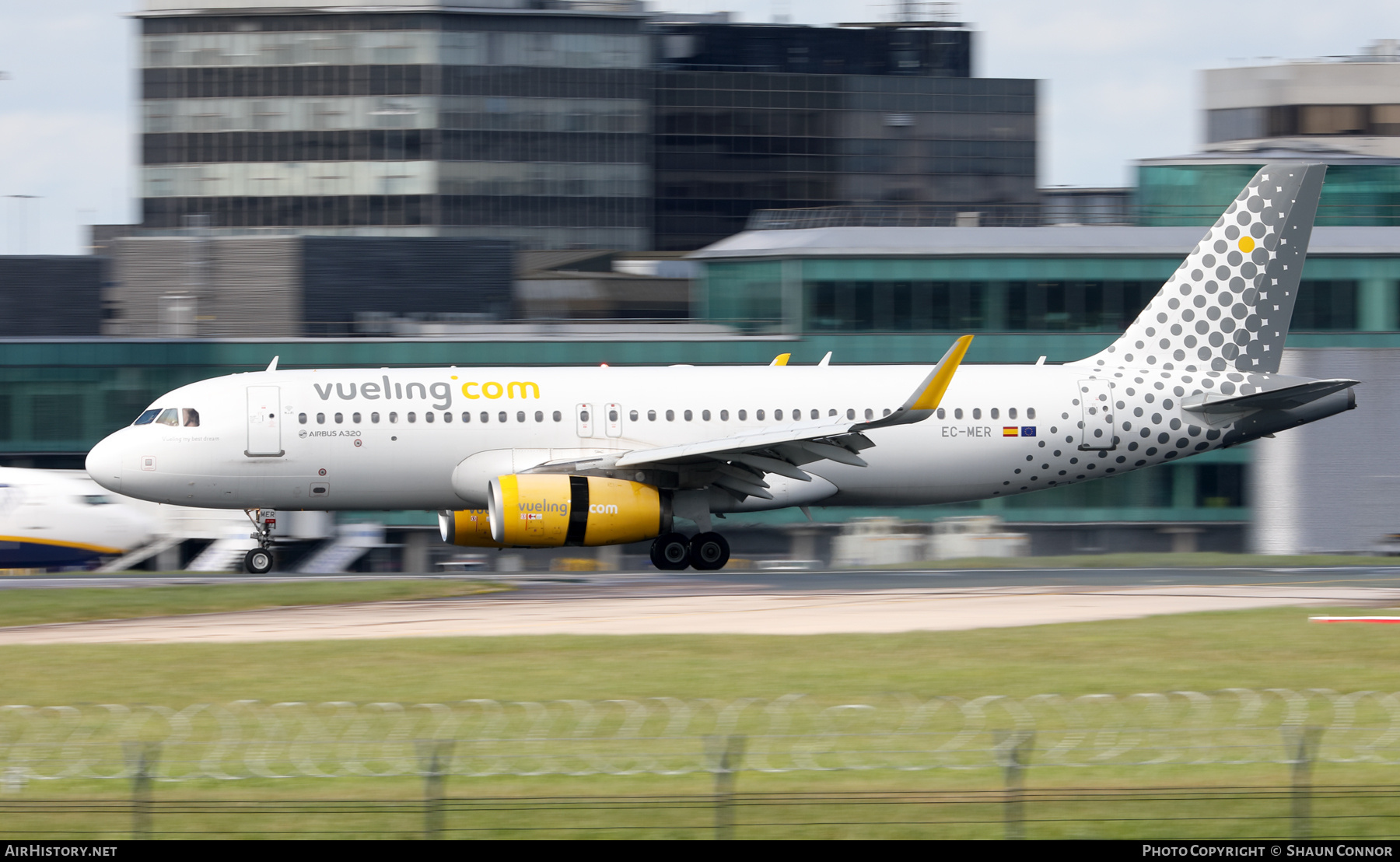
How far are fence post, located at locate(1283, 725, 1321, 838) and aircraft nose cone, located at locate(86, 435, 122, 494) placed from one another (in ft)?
82.4

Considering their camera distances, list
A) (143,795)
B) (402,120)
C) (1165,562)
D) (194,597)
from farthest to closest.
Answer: (402,120)
(1165,562)
(194,597)
(143,795)

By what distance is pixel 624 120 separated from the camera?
112m

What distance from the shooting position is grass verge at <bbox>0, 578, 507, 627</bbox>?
78.6 feet

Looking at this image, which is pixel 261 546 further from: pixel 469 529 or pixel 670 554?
pixel 670 554

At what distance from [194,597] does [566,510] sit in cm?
681

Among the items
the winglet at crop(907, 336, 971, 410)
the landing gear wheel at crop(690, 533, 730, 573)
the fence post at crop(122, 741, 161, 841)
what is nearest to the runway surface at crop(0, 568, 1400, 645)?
the landing gear wheel at crop(690, 533, 730, 573)

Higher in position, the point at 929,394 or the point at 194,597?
the point at 929,394

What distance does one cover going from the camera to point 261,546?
3266 cm

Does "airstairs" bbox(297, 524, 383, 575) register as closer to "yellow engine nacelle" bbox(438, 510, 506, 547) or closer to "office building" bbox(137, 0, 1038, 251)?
"yellow engine nacelle" bbox(438, 510, 506, 547)

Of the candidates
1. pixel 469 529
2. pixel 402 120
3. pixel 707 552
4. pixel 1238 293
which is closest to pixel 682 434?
pixel 707 552

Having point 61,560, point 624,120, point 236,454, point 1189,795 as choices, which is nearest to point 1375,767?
point 1189,795

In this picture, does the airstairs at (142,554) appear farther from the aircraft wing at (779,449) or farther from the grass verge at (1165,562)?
the grass verge at (1165,562)

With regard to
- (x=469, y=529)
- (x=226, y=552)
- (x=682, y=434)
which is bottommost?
(x=226, y=552)
